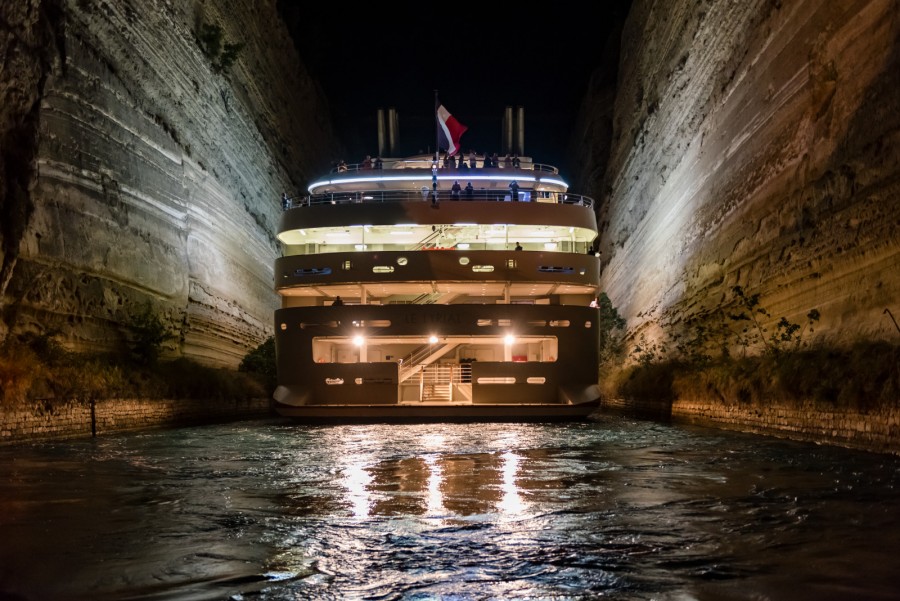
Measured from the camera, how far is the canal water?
5.63m

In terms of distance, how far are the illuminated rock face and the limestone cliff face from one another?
1569cm

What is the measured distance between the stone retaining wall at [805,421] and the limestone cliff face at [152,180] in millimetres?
14139

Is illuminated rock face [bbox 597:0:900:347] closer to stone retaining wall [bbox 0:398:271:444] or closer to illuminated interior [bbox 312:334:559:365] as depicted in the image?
illuminated interior [bbox 312:334:559:365]

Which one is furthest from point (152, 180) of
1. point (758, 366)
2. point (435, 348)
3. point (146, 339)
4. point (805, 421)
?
point (805, 421)

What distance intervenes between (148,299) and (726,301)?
16.0 meters

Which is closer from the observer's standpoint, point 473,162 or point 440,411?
point 440,411

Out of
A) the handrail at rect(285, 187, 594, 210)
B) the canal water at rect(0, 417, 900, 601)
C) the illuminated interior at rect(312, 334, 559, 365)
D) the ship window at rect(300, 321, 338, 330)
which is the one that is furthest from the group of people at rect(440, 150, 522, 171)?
the canal water at rect(0, 417, 900, 601)

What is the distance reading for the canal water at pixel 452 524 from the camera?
563 cm

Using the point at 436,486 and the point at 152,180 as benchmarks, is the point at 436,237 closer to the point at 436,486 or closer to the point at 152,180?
the point at 152,180

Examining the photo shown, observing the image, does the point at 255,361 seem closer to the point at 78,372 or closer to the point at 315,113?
the point at 78,372

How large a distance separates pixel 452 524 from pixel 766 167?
18.2 m

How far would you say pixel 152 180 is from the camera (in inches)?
1037

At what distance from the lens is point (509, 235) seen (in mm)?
23969

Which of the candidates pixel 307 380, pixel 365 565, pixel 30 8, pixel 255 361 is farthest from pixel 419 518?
pixel 255 361
